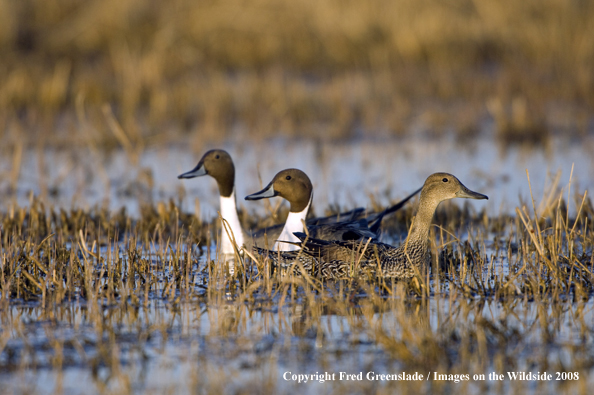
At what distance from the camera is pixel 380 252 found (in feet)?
17.1

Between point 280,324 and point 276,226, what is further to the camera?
point 276,226

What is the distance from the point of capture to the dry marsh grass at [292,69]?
34.9 feet

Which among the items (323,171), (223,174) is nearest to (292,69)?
(323,171)

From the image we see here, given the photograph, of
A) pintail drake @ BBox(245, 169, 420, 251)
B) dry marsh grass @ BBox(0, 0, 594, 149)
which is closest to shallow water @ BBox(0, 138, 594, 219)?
dry marsh grass @ BBox(0, 0, 594, 149)

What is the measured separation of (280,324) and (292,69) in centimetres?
932

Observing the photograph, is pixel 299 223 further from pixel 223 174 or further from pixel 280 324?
pixel 280 324

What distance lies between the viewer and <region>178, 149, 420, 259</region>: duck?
19.1 feet

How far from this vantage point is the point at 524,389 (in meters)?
3.36

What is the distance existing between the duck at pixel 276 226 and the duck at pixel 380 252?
0.40 m

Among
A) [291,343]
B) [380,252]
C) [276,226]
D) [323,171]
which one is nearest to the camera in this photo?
[291,343]

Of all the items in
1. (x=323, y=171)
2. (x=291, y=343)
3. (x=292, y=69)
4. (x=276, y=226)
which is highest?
(x=292, y=69)

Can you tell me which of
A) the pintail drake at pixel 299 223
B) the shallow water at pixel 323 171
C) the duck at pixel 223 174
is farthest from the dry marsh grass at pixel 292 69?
the pintail drake at pixel 299 223

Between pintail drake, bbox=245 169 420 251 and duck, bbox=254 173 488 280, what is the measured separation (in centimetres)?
32

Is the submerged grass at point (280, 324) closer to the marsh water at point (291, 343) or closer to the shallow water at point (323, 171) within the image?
the marsh water at point (291, 343)
